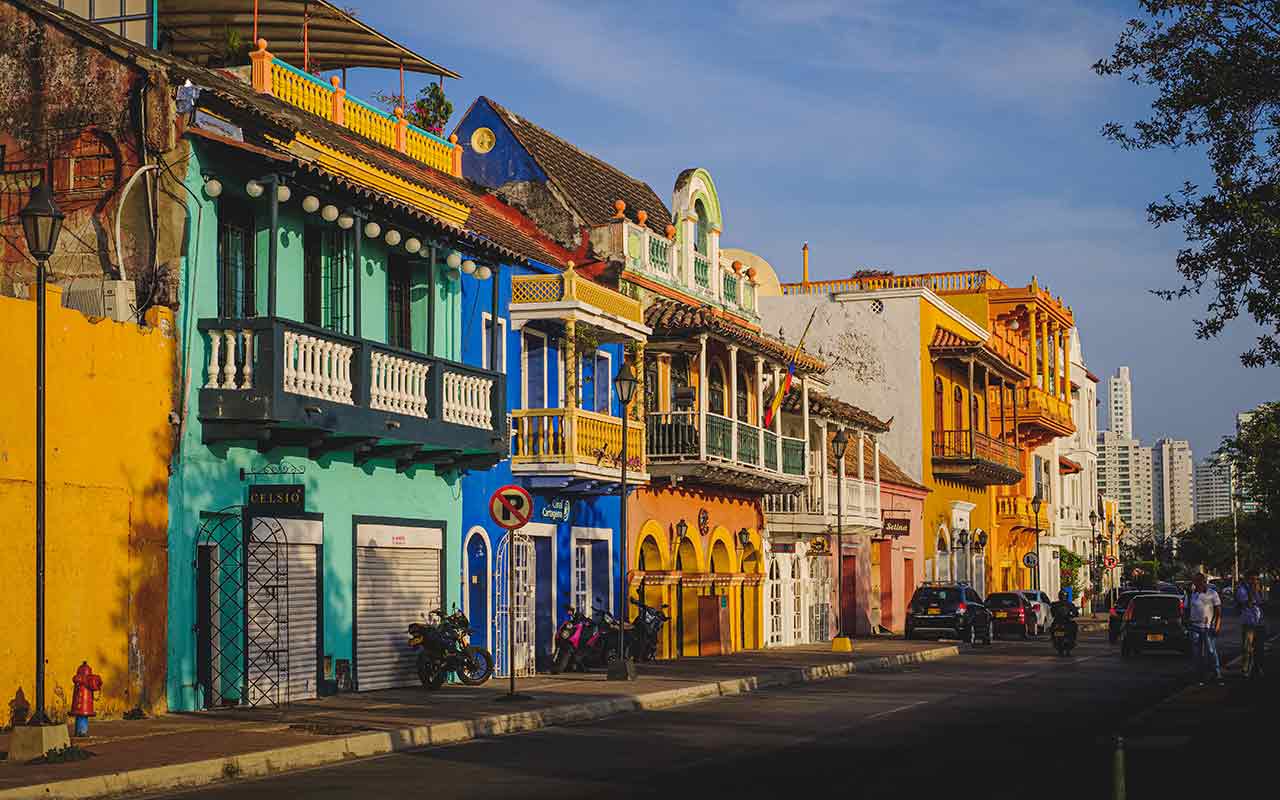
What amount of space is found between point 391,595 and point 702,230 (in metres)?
16.8

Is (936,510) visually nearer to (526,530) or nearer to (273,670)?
(526,530)

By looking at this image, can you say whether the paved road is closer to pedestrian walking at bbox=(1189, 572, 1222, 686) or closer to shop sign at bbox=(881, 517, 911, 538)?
pedestrian walking at bbox=(1189, 572, 1222, 686)

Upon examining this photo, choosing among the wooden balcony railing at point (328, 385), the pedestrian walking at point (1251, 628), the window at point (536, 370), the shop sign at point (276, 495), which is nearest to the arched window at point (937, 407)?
the pedestrian walking at point (1251, 628)

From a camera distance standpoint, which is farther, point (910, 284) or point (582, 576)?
point (910, 284)

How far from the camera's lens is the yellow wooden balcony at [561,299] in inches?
1205

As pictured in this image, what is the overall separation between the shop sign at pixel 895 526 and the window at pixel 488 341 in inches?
901

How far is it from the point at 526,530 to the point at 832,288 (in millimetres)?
32458

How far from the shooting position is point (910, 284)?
209 feet

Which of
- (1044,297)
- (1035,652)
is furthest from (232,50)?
(1044,297)

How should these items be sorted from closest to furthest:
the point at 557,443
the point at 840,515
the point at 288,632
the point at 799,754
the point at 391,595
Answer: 1. the point at 799,754
2. the point at 288,632
3. the point at 391,595
4. the point at 557,443
5. the point at 840,515

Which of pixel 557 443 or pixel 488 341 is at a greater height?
pixel 488 341

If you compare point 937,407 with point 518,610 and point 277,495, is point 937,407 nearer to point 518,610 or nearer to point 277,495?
point 518,610

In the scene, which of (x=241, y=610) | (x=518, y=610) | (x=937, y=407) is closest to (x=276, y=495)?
(x=241, y=610)

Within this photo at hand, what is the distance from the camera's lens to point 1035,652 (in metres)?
45.2
